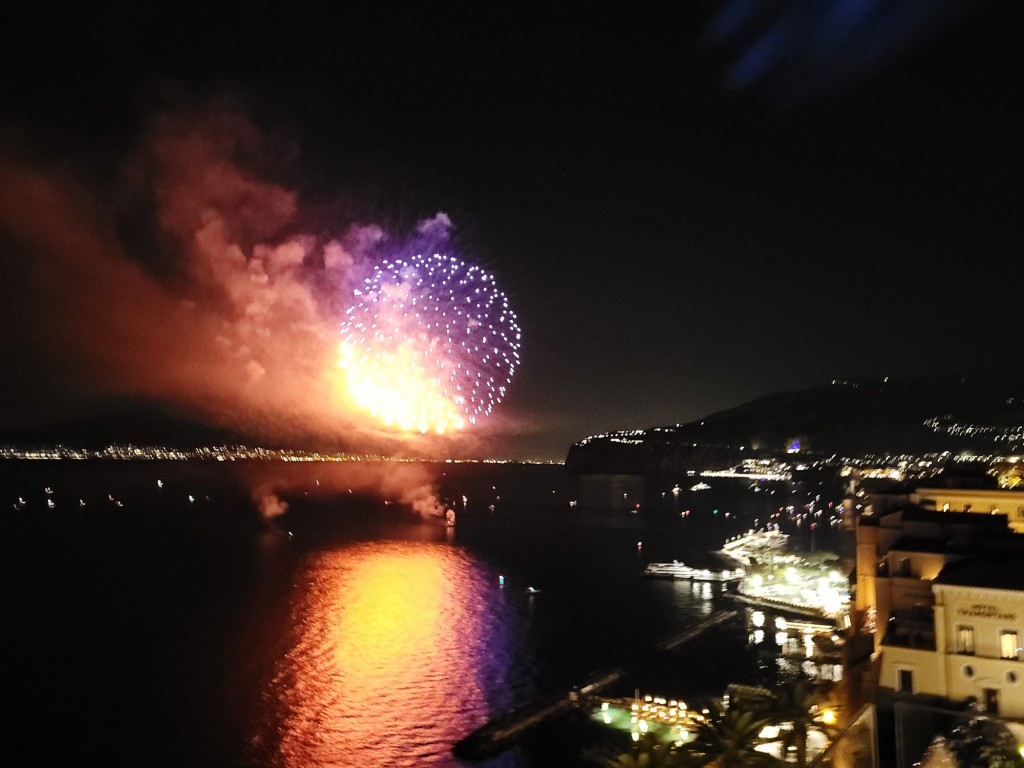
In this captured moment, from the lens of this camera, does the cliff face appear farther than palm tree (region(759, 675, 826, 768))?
Yes

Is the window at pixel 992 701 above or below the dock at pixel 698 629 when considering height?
above

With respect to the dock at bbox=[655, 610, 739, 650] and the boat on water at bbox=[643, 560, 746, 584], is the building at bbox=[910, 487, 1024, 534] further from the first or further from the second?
the boat on water at bbox=[643, 560, 746, 584]

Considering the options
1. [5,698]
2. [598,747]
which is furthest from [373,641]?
[598,747]

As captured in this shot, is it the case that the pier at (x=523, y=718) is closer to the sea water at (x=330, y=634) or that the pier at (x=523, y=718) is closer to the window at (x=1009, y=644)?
the sea water at (x=330, y=634)

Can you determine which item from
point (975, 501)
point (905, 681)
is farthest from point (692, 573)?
point (905, 681)

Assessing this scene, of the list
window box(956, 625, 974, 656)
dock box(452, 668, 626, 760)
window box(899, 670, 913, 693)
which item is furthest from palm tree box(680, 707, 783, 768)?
dock box(452, 668, 626, 760)

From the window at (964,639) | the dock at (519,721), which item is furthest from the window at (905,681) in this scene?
the dock at (519,721)
